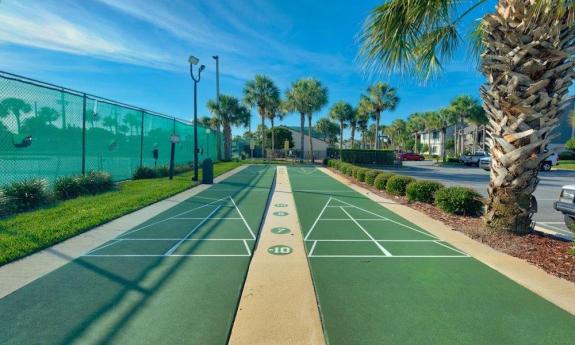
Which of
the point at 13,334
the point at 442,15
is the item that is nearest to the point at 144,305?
the point at 13,334

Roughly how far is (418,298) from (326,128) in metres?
77.7

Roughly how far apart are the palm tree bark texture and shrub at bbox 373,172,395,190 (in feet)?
19.4

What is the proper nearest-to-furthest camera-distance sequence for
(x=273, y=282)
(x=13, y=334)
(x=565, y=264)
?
(x=13, y=334) < (x=273, y=282) < (x=565, y=264)

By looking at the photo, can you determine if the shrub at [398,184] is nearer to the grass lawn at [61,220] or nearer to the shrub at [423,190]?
the shrub at [423,190]

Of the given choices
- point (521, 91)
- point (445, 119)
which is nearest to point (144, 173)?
point (521, 91)

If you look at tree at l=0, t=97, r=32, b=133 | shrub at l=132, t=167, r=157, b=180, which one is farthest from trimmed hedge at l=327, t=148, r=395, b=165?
tree at l=0, t=97, r=32, b=133

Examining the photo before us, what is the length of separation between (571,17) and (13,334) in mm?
7867

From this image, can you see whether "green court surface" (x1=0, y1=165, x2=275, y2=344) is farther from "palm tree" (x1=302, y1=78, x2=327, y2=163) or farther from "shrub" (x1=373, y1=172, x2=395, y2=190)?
"palm tree" (x1=302, y1=78, x2=327, y2=163)

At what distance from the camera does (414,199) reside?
894 centimetres

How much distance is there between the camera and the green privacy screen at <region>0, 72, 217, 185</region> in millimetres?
7301

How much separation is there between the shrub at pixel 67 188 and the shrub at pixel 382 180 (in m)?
10.7

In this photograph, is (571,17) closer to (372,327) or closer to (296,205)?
(372,327)

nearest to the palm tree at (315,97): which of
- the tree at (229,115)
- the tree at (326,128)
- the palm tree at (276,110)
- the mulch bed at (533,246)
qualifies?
the palm tree at (276,110)

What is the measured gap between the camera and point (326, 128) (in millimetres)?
79250
